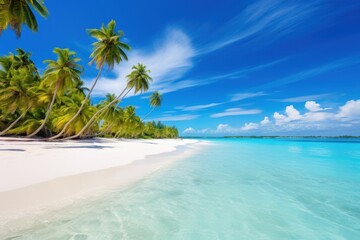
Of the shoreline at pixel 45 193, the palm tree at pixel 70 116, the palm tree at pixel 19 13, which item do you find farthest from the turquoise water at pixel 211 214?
the palm tree at pixel 70 116

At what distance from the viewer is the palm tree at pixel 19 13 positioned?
1157 cm

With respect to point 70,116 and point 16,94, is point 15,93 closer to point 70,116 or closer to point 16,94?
point 16,94

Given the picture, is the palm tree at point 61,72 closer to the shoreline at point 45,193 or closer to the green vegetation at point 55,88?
the green vegetation at point 55,88

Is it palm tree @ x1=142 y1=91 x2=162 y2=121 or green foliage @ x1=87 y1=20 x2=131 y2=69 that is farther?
palm tree @ x1=142 y1=91 x2=162 y2=121

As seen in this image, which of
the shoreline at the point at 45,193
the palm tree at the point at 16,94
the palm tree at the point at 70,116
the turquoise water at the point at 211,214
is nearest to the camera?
the turquoise water at the point at 211,214

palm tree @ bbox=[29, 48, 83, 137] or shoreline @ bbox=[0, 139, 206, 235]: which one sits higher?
palm tree @ bbox=[29, 48, 83, 137]

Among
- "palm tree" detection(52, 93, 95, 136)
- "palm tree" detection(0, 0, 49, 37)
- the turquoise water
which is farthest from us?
"palm tree" detection(52, 93, 95, 136)

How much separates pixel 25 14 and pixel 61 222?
603 inches

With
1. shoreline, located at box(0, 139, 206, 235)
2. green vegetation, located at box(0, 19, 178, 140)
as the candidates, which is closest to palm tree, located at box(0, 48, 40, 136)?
green vegetation, located at box(0, 19, 178, 140)

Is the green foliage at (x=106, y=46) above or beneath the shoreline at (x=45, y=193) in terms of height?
above

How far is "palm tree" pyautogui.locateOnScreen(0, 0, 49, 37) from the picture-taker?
456 inches

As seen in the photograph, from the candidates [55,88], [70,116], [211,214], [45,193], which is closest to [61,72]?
[55,88]

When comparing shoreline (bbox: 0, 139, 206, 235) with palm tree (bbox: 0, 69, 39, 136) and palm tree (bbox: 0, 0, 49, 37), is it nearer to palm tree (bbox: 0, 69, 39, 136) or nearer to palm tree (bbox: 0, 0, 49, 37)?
palm tree (bbox: 0, 0, 49, 37)

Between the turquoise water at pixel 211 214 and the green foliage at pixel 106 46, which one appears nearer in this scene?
the turquoise water at pixel 211 214
